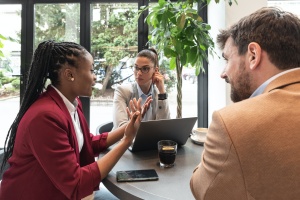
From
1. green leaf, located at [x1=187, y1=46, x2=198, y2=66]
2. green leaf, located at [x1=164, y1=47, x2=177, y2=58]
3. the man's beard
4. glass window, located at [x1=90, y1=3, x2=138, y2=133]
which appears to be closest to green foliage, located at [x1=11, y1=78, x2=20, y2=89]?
glass window, located at [x1=90, y1=3, x2=138, y2=133]

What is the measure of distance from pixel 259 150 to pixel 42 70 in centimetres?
107

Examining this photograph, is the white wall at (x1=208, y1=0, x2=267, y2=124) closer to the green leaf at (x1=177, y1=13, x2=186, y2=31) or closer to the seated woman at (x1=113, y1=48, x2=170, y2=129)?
the green leaf at (x1=177, y1=13, x2=186, y2=31)

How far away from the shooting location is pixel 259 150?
541mm

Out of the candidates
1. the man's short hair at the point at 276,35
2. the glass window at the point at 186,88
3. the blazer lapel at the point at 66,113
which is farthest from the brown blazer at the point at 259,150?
the glass window at the point at 186,88

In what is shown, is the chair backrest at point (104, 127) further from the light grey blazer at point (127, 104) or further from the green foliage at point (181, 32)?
the green foliage at point (181, 32)

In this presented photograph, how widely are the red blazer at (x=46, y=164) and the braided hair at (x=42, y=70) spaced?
0.40 feet

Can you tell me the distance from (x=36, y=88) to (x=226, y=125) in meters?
0.99

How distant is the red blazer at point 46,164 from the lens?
100 cm

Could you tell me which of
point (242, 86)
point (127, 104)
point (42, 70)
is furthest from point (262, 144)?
point (127, 104)

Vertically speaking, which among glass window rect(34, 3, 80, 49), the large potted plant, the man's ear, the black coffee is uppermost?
glass window rect(34, 3, 80, 49)

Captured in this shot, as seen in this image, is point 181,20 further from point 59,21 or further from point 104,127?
point 59,21

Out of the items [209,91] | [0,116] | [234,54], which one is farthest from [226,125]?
[0,116]

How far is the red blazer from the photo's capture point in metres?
1.00

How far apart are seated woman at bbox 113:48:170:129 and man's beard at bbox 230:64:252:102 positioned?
1080 millimetres
